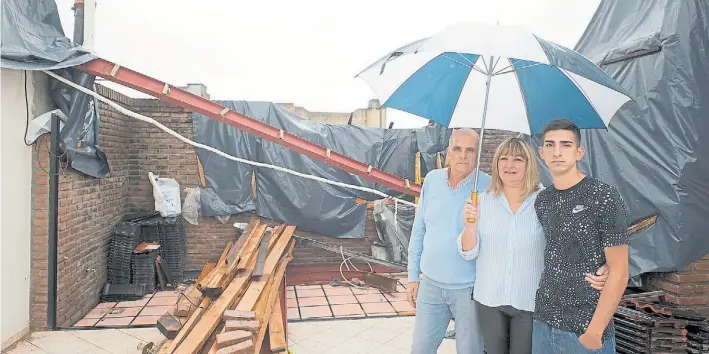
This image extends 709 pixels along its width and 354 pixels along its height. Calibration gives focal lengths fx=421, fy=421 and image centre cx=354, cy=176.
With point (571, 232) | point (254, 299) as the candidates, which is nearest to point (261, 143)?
point (254, 299)

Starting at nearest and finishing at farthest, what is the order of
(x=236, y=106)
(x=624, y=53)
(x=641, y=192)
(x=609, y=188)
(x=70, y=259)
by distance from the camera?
(x=609, y=188)
(x=641, y=192)
(x=624, y=53)
(x=70, y=259)
(x=236, y=106)

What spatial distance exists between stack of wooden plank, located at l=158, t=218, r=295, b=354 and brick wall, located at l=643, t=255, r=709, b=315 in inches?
118

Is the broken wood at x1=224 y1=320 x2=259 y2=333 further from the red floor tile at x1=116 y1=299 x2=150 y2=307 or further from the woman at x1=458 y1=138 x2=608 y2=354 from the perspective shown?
the red floor tile at x1=116 y1=299 x2=150 y2=307

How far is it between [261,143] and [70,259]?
3045 mm

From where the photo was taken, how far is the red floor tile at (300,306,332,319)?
500 centimetres

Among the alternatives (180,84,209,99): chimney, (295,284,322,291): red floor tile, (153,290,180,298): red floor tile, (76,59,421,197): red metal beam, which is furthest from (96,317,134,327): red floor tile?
(180,84,209,99): chimney

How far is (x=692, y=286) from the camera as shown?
10.6 ft

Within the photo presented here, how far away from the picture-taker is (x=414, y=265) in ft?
9.00

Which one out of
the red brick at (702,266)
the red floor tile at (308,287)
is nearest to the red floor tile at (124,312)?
the red floor tile at (308,287)

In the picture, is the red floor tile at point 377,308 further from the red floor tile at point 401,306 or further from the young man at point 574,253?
the young man at point 574,253

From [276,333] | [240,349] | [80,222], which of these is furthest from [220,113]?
[240,349]

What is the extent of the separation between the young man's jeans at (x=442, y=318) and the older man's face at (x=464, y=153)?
0.73m

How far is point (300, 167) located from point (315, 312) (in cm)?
256

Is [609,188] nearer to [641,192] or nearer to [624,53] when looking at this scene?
[641,192]
